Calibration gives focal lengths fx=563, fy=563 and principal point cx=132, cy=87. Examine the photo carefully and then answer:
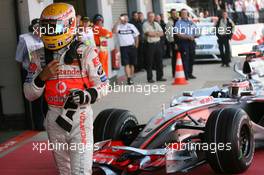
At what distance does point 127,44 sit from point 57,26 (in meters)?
9.53

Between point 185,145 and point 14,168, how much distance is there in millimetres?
2432

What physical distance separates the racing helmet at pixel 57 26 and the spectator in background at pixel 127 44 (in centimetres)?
929

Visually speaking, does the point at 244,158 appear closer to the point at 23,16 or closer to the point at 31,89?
the point at 31,89

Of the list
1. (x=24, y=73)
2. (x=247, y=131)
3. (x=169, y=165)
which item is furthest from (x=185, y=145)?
(x=24, y=73)

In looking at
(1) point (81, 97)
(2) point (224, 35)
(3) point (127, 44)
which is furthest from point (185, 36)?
(1) point (81, 97)

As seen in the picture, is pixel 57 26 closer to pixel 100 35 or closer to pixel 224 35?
pixel 100 35

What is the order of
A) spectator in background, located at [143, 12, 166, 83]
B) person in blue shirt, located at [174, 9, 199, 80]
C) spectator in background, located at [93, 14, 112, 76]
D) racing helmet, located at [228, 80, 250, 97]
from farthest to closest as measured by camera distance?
spectator in background, located at [143, 12, 166, 83], person in blue shirt, located at [174, 9, 199, 80], spectator in background, located at [93, 14, 112, 76], racing helmet, located at [228, 80, 250, 97]

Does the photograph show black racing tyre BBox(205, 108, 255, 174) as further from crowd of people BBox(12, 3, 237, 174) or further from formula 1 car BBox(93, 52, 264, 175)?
crowd of people BBox(12, 3, 237, 174)

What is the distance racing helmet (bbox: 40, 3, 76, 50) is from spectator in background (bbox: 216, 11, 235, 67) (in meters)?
11.9

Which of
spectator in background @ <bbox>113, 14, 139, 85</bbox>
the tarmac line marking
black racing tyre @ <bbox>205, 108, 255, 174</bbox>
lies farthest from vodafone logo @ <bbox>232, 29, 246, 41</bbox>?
black racing tyre @ <bbox>205, 108, 255, 174</bbox>

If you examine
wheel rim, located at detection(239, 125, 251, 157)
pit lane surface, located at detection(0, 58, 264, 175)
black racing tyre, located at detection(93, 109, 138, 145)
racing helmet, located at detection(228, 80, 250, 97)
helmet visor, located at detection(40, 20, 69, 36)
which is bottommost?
pit lane surface, located at detection(0, 58, 264, 175)

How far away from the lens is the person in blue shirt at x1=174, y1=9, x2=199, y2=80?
13.8 meters

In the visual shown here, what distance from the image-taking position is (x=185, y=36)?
13.8 meters

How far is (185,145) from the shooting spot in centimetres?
559
